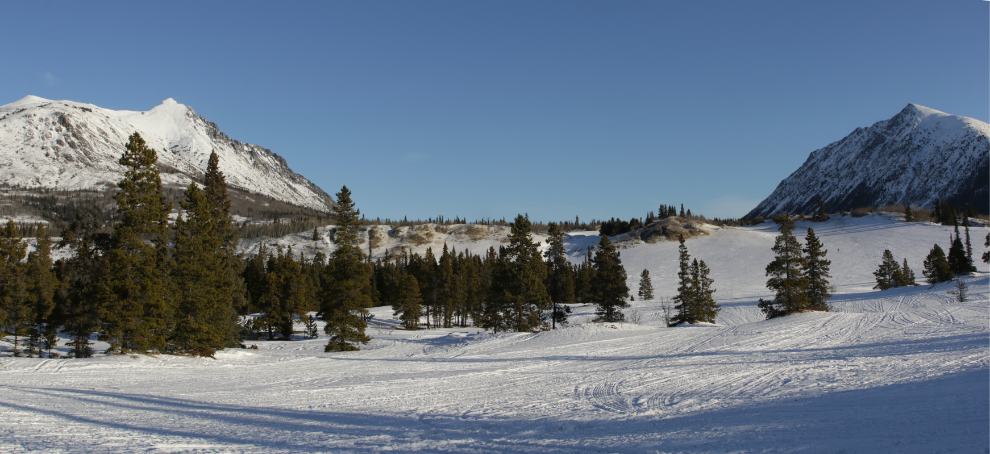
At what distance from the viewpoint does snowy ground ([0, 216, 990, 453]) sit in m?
8.24

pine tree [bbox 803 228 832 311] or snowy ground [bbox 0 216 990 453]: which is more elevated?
pine tree [bbox 803 228 832 311]

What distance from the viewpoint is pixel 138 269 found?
25.3 meters

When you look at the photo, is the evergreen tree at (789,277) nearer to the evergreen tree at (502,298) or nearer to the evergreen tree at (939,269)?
the evergreen tree at (502,298)

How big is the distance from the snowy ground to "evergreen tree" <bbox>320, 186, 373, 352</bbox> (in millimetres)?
3742

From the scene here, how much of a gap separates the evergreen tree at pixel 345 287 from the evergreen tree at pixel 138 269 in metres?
9.53

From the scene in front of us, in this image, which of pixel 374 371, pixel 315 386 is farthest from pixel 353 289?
pixel 315 386

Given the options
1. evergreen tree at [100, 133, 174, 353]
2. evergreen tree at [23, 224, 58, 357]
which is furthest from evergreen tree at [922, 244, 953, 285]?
evergreen tree at [23, 224, 58, 357]

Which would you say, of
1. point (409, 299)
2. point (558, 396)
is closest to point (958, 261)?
point (409, 299)

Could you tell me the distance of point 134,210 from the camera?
25938 mm

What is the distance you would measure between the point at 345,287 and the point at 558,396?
23202mm

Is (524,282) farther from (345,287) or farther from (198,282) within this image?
(198,282)

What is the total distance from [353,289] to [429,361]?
11277 millimetres

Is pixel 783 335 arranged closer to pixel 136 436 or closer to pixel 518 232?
pixel 518 232

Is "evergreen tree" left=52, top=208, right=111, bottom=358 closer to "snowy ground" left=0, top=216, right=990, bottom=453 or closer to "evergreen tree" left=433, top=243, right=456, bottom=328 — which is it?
"snowy ground" left=0, top=216, right=990, bottom=453
